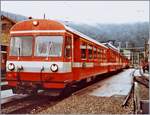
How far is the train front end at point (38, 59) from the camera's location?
398 inches

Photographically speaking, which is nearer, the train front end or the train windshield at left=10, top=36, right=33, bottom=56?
the train front end

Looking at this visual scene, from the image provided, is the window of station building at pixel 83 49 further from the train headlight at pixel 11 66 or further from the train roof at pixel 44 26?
the train headlight at pixel 11 66

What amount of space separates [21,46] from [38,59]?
0.78 m

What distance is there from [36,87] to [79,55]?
8.36 feet

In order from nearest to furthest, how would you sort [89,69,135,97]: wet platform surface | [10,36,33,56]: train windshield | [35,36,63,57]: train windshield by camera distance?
[35,36,63,57]: train windshield, [10,36,33,56]: train windshield, [89,69,135,97]: wet platform surface

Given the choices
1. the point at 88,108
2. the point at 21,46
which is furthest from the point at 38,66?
the point at 88,108

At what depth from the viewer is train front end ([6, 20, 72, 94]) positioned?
10.1m

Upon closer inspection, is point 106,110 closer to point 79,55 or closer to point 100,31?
point 79,55

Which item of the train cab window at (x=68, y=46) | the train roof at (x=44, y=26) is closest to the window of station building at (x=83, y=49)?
the train cab window at (x=68, y=46)

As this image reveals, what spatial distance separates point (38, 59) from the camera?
10250 mm

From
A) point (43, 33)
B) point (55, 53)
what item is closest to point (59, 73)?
point (55, 53)

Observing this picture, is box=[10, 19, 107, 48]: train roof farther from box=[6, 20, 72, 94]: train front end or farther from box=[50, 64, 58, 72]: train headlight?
box=[50, 64, 58, 72]: train headlight

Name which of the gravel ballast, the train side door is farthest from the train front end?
the gravel ballast

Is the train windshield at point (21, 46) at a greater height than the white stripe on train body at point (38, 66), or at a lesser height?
greater
